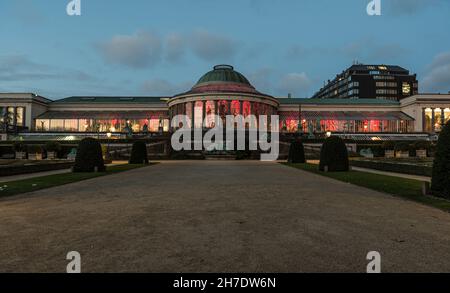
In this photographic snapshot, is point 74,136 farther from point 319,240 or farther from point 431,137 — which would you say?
point 431,137

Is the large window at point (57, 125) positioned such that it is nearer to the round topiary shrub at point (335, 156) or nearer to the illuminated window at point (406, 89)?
the round topiary shrub at point (335, 156)

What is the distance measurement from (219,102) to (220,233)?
68.3m

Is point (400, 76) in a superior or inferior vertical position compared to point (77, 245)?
superior

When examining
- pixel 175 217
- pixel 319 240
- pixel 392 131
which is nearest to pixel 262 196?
pixel 175 217

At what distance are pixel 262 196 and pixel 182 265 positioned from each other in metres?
6.97

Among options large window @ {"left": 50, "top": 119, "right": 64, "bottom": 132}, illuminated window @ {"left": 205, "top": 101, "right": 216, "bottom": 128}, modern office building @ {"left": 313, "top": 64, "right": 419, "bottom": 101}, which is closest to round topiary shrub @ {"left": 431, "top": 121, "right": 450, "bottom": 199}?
illuminated window @ {"left": 205, "top": 101, "right": 216, "bottom": 128}

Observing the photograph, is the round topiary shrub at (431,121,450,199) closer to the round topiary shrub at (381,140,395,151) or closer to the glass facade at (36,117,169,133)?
the round topiary shrub at (381,140,395,151)

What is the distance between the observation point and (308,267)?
170 inches

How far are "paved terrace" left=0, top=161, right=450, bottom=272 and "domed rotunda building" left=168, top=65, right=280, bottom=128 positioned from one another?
2468 inches

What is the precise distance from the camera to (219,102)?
73.2 m

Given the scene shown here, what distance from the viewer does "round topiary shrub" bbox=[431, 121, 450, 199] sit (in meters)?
10.4

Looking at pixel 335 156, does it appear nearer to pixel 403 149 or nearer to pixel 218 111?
pixel 403 149

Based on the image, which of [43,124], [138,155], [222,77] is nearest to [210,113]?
[222,77]
